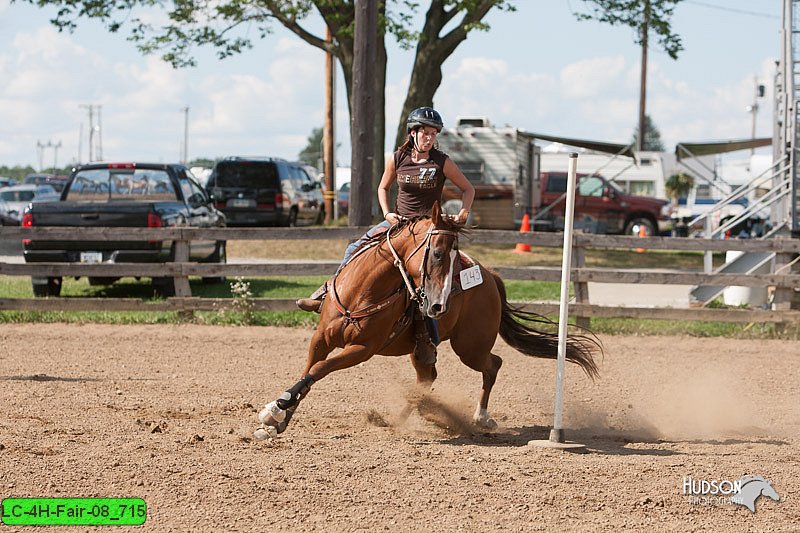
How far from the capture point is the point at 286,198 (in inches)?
1057

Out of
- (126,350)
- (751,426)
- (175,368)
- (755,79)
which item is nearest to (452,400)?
(751,426)

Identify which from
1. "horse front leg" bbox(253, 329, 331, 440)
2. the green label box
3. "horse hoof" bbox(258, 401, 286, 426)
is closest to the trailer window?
"horse front leg" bbox(253, 329, 331, 440)

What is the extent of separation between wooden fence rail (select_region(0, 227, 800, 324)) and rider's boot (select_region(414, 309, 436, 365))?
220 inches

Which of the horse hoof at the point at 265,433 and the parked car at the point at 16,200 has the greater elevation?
the parked car at the point at 16,200

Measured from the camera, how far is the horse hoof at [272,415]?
6.76 metres

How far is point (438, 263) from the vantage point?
21.2 ft

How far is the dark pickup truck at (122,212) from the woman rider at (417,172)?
7.54m

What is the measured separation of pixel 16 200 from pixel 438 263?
32823 millimetres

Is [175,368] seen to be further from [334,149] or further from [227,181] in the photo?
[334,149]

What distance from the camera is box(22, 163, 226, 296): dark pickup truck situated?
14.3m

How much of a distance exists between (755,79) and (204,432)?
94.4 m

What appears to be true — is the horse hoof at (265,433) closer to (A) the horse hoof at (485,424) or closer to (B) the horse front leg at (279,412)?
(B) the horse front leg at (279,412)

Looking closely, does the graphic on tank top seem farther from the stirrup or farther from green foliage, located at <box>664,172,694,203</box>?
green foliage, located at <box>664,172,694,203</box>

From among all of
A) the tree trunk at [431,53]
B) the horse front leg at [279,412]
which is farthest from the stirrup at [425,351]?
the tree trunk at [431,53]
